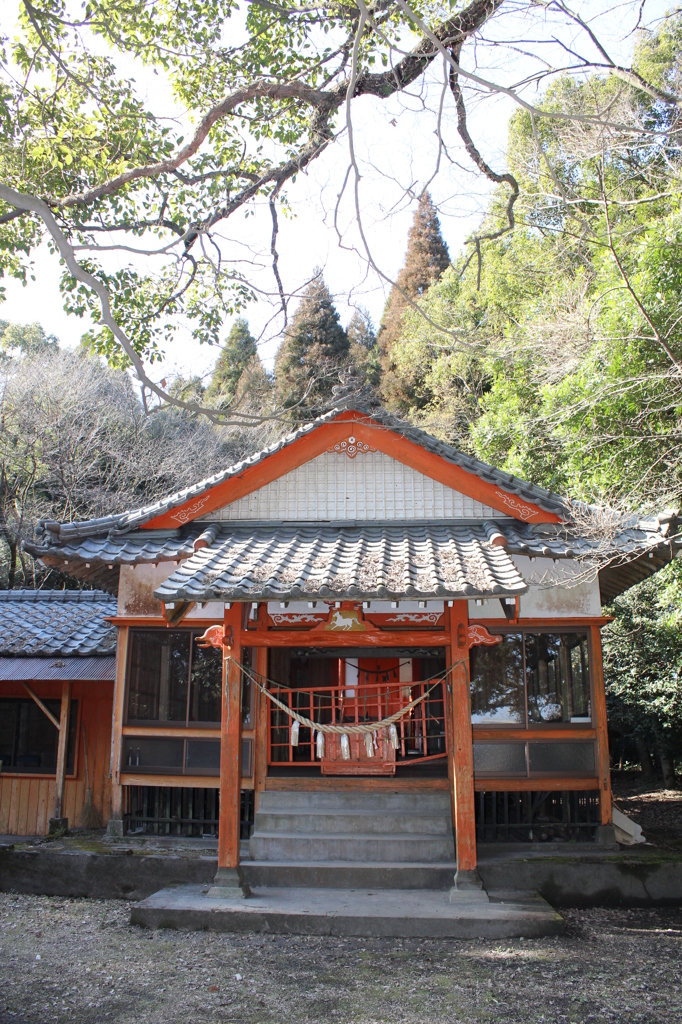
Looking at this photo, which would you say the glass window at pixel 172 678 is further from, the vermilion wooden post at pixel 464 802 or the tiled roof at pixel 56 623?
the vermilion wooden post at pixel 464 802

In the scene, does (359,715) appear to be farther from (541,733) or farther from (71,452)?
(71,452)

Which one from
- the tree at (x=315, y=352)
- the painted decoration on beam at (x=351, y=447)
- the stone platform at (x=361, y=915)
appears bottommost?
the stone platform at (x=361, y=915)

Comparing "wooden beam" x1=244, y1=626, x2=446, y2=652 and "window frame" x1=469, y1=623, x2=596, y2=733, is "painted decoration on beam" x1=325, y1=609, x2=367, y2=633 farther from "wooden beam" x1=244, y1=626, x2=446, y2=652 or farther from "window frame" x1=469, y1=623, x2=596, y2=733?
"window frame" x1=469, y1=623, x2=596, y2=733

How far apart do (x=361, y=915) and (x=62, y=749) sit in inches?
222

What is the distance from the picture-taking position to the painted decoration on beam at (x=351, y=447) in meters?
10.5

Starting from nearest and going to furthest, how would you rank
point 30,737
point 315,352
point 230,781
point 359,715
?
point 230,781
point 30,737
point 359,715
point 315,352

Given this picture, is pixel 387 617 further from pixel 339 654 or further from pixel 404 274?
pixel 404 274

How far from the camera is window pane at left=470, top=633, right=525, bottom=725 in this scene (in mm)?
10000

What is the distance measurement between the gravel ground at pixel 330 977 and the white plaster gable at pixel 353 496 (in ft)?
16.5

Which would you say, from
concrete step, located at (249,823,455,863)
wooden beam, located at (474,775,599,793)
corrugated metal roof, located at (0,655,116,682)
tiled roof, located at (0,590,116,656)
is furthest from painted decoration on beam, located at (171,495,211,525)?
wooden beam, located at (474,775,599,793)

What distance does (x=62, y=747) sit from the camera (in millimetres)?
11188

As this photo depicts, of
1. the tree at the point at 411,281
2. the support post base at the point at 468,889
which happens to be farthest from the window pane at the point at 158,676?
the tree at the point at 411,281

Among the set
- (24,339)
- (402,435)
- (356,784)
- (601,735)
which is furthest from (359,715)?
(24,339)

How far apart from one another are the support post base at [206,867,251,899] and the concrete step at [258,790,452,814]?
4.87 ft
